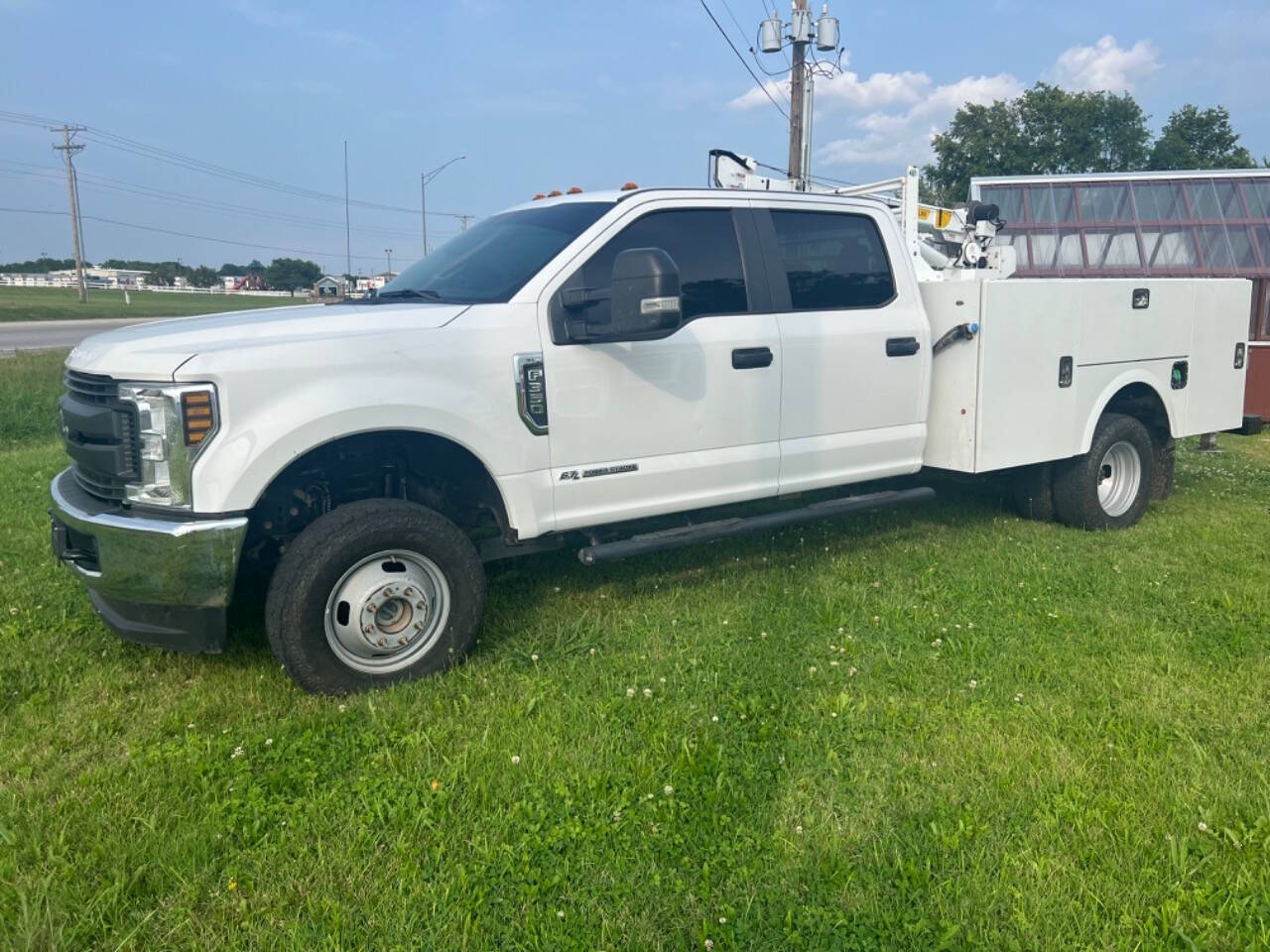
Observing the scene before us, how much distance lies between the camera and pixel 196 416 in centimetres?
366

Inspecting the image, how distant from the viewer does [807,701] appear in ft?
13.2

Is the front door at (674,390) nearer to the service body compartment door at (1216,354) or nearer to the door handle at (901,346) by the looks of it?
the door handle at (901,346)

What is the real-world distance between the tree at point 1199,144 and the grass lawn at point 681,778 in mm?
51027

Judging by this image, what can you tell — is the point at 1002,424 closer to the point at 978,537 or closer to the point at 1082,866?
the point at 978,537

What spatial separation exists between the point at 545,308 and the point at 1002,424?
3088mm

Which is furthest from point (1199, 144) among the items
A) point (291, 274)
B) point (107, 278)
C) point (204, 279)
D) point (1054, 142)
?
point (107, 278)

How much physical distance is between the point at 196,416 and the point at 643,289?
5.85ft

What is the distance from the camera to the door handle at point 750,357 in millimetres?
4914

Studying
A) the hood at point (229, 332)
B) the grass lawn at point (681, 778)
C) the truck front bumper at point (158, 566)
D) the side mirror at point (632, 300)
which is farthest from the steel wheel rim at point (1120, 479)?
the truck front bumper at point (158, 566)

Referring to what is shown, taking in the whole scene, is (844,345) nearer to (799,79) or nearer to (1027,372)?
(1027,372)

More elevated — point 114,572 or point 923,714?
point 114,572

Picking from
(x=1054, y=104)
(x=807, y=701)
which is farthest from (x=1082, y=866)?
(x=1054, y=104)

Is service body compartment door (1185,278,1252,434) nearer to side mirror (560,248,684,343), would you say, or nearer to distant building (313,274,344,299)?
side mirror (560,248,684,343)

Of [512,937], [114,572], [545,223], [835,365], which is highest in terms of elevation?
[545,223]
